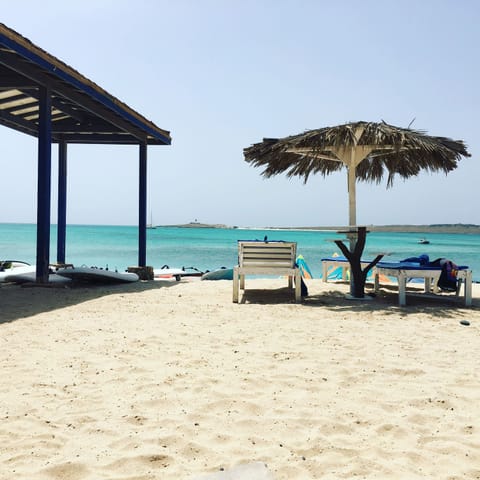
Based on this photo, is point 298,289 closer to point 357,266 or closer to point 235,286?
point 235,286

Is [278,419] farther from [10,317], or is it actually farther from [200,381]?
[10,317]

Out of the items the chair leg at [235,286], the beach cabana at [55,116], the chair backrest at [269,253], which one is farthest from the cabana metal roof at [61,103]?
the chair leg at [235,286]

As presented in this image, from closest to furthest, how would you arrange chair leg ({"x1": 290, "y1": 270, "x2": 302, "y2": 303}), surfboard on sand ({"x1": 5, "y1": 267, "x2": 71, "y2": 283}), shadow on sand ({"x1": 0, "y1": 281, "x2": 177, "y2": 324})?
shadow on sand ({"x1": 0, "y1": 281, "x2": 177, "y2": 324})
chair leg ({"x1": 290, "y1": 270, "x2": 302, "y2": 303})
surfboard on sand ({"x1": 5, "y1": 267, "x2": 71, "y2": 283})

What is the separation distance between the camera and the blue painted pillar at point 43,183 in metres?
7.56

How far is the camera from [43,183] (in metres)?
7.64

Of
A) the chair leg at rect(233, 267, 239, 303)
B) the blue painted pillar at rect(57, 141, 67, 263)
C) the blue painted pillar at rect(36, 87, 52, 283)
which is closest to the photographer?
the chair leg at rect(233, 267, 239, 303)

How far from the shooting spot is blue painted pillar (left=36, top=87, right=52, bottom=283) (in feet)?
24.8

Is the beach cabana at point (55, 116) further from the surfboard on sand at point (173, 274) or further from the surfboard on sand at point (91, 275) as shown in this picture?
the surfboard on sand at point (173, 274)

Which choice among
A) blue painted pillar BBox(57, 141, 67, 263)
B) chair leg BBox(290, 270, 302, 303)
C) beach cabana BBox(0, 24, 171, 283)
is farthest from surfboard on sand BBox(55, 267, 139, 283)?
chair leg BBox(290, 270, 302, 303)

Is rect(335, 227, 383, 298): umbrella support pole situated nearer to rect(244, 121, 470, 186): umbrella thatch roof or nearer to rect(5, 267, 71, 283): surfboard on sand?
rect(244, 121, 470, 186): umbrella thatch roof

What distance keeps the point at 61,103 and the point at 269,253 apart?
5256mm

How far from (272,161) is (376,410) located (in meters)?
6.47

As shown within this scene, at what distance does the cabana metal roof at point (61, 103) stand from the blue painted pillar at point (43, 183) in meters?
0.42

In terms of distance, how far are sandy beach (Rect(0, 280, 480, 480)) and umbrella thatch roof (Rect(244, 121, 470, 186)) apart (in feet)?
9.37
